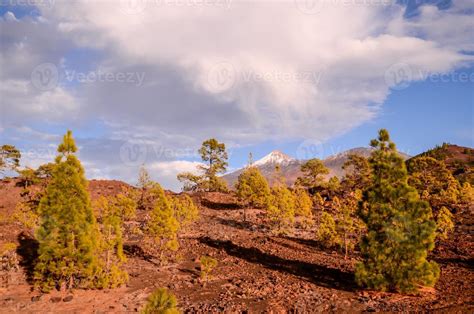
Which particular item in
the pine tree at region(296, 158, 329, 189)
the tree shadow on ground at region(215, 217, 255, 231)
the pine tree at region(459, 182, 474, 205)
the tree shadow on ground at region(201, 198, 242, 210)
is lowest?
the tree shadow on ground at region(215, 217, 255, 231)

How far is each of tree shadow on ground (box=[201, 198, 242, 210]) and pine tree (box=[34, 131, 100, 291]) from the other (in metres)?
30.7

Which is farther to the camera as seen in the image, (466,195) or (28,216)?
(466,195)

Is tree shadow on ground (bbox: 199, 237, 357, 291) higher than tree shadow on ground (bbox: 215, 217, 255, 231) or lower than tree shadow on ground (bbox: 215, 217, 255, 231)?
lower

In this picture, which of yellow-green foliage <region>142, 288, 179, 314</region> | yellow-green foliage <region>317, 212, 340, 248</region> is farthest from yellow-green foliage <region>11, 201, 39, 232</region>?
yellow-green foliage <region>317, 212, 340, 248</region>

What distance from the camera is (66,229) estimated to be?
1928 cm

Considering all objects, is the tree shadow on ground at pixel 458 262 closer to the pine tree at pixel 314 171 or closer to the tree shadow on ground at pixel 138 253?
the tree shadow on ground at pixel 138 253

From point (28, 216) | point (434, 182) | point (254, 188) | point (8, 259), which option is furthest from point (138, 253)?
point (434, 182)

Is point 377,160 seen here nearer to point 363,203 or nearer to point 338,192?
point 363,203

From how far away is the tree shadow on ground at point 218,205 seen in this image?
50281mm

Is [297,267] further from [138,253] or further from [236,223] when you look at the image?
[236,223]

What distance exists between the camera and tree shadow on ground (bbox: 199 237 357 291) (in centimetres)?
2180

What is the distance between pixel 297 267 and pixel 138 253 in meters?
12.0

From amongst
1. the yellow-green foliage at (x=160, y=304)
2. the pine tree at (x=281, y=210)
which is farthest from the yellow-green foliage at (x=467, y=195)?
the yellow-green foliage at (x=160, y=304)

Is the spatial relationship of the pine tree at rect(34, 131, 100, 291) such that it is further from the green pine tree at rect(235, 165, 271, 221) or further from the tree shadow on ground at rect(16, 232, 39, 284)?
the green pine tree at rect(235, 165, 271, 221)
